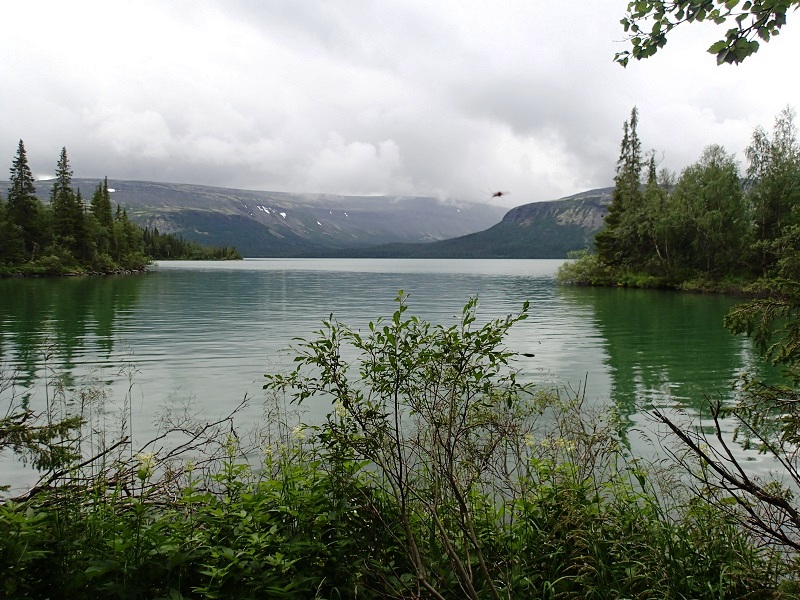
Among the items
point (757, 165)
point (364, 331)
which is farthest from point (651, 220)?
point (364, 331)

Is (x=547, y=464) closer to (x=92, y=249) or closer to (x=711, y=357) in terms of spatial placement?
(x=711, y=357)

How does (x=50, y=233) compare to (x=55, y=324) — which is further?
(x=50, y=233)

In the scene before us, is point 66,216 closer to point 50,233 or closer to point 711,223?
point 50,233

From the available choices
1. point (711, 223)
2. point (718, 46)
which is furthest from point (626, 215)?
point (718, 46)

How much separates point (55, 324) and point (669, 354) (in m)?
30.9

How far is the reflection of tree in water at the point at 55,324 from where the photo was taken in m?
20.0

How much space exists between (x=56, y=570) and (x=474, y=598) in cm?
316

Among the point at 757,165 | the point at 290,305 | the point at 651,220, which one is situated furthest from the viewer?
the point at 651,220

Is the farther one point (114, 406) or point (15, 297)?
point (15, 297)

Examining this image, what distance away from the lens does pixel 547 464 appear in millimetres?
6598

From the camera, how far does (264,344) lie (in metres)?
26.0

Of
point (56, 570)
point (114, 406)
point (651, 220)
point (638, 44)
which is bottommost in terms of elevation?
point (114, 406)

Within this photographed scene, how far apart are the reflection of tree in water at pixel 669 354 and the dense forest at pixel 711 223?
1782cm

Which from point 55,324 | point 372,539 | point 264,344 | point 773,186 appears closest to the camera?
point 372,539
